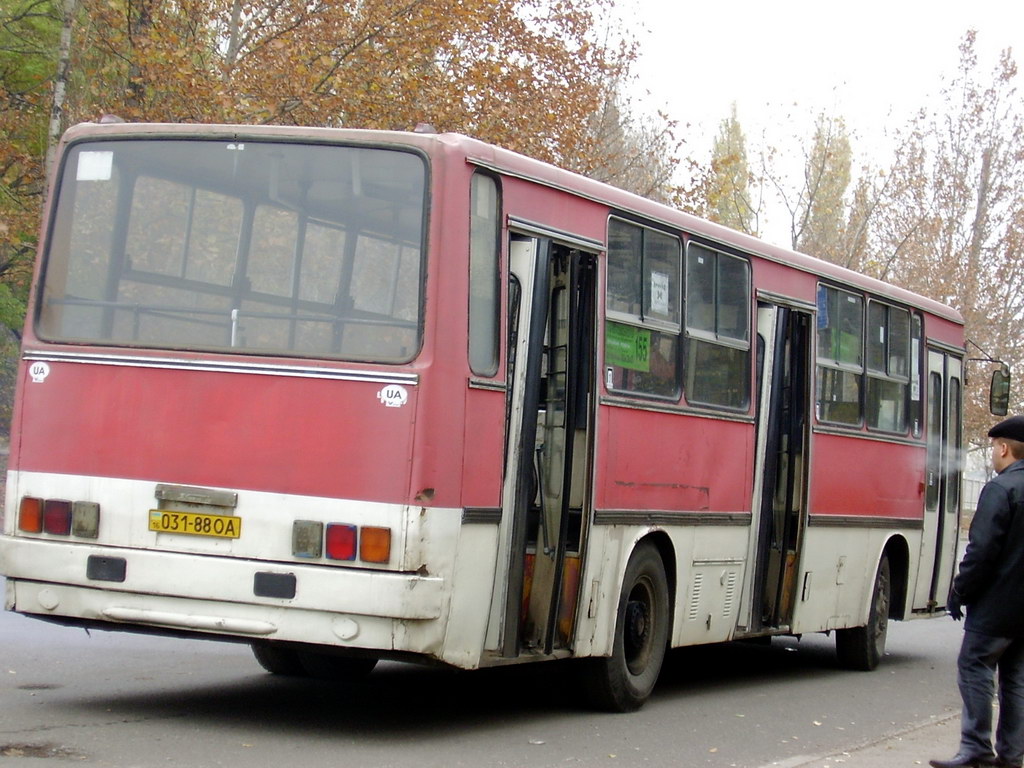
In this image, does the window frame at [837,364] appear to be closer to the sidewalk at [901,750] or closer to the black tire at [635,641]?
the black tire at [635,641]

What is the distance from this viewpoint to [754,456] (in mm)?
11945

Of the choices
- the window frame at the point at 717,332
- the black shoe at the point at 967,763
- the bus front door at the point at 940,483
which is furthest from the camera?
the bus front door at the point at 940,483

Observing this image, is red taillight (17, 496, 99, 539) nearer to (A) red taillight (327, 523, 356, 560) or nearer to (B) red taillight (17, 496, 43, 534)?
(B) red taillight (17, 496, 43, 534)

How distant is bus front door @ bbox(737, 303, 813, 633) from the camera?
12.1m

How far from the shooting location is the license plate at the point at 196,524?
814cm

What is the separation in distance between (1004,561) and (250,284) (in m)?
3.93

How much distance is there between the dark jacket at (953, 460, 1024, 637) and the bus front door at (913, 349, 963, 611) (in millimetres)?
7565

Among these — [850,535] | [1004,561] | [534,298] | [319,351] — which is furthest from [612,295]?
[850,535]

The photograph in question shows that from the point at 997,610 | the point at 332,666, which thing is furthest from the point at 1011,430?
the point at 332,666

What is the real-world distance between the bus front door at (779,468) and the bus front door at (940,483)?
3014 millimetres

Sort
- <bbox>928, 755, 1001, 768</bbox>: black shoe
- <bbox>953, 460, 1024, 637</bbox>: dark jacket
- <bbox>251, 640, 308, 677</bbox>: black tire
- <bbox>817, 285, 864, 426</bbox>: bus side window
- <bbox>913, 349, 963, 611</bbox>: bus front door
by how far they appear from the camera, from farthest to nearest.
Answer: <bbox>913, 349, 963, 611</bbox>: bus front door, <bbox>817, 285, 864, 426</bbox>: bus side window, <bbox>251, 640, 308, 677</bbox>: black tire, <bbox>928, 755, 1001, 768</bbox>: black shoe, <bbox>953, 460, 1024, 637</bbox>: dark jacket

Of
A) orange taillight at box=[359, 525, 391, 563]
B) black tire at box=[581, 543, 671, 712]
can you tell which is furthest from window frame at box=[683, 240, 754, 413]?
orange taillight at box=[359, 525, 391, 563]

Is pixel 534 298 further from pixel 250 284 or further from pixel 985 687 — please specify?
pixel 985 687

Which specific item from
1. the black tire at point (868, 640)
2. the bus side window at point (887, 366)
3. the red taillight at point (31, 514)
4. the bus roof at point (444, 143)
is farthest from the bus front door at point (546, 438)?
the black tire at point (868, 640)
